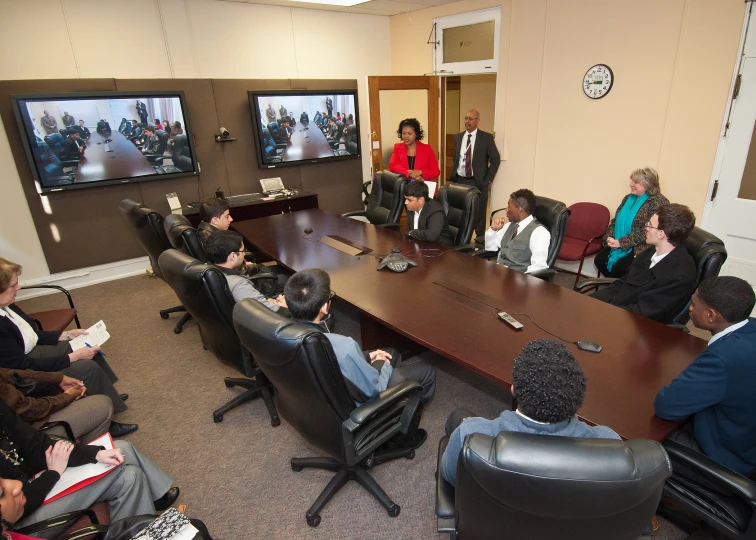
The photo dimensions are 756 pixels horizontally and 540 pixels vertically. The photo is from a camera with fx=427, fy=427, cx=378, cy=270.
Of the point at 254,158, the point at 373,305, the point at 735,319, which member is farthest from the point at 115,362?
the point at 735,319

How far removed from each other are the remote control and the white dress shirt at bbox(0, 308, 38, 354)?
2667 mm

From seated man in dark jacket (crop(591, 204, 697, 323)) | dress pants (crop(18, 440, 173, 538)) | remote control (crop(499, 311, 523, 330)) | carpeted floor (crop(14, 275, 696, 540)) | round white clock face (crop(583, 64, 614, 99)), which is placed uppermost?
round white clock face (crop(583, 64, 614, 99))

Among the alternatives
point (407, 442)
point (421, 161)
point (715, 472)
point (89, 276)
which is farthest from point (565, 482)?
point (89, 276)

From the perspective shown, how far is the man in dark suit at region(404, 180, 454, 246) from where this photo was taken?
3.65 meters

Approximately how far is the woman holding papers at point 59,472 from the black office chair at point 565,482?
139 centimetres

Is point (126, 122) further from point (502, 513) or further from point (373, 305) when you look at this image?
point (502, 513)

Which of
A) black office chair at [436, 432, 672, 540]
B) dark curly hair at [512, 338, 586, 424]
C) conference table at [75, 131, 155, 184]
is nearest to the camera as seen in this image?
black office chair at [436, 432, 672, 540]

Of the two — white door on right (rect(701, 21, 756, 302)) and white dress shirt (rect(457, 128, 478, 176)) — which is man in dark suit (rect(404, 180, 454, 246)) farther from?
white door on right (rect(701, 21, 756, 302))

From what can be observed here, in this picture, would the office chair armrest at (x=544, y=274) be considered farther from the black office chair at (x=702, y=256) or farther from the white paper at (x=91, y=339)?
the white paper at (x=91, y=339)

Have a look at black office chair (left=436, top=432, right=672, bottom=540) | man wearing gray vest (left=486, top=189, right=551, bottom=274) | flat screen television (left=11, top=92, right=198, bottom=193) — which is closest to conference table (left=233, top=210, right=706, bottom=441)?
man wearing gray vest (left=486, top=189, right=551, bottom=274)

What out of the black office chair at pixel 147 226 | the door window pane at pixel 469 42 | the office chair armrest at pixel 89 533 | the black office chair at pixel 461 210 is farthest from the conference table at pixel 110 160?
the office chair armrest at pixel 89 533

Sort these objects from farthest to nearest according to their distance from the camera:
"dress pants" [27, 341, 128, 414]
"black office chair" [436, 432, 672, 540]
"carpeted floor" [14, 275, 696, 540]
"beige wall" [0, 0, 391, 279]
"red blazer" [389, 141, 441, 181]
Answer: "red blazer" [389, 141, 441, 181]
"beige wall" [0, 0, 391, 279]
"dress pants" [27, 341, 128, 414]
"carpeted floor" [14, 275, 696, 540]
"black office chair" [436, 432, 672, 540]

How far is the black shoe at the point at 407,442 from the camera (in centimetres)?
229

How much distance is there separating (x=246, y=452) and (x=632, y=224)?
3.55 meters
